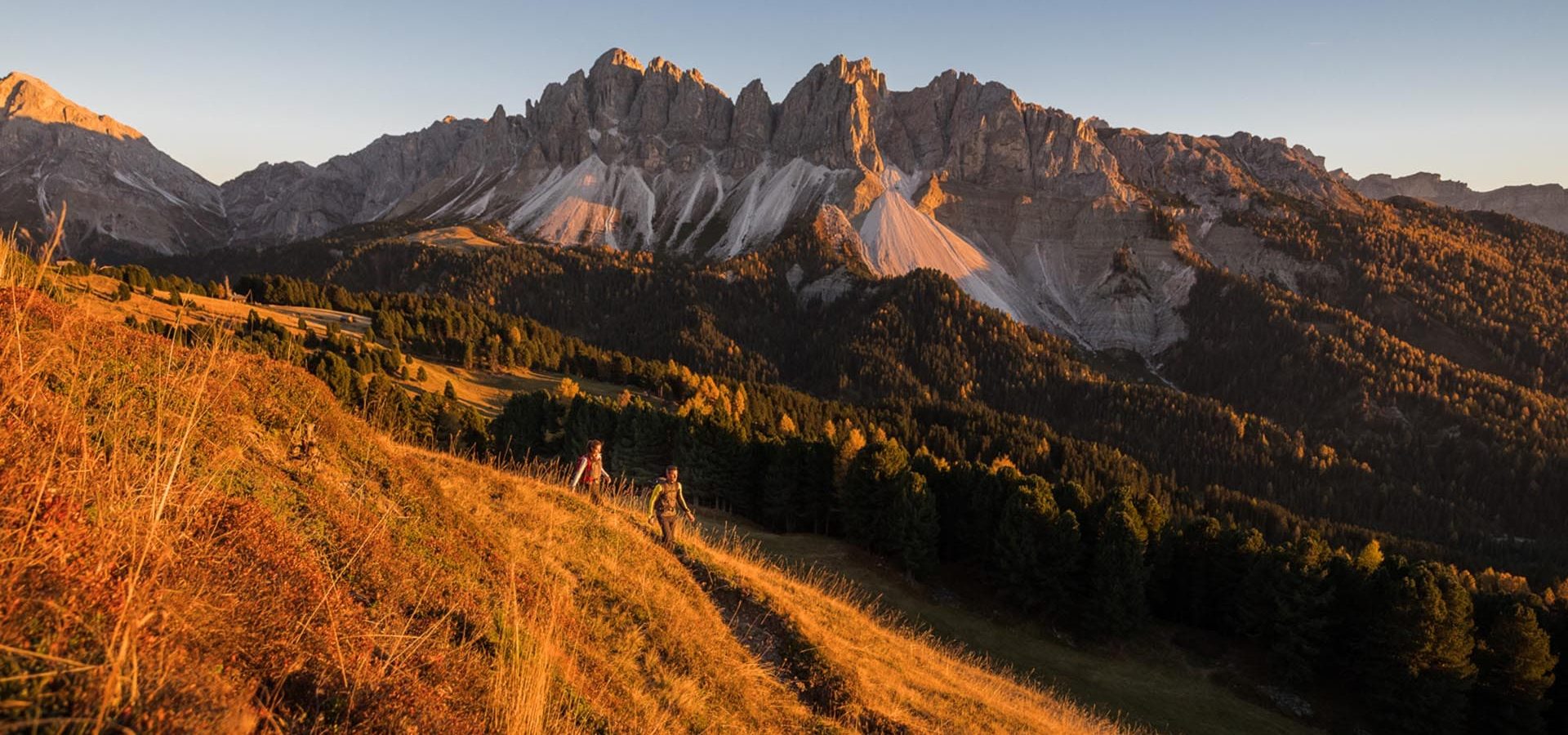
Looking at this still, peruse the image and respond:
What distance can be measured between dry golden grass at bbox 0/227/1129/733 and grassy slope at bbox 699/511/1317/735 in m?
17.2

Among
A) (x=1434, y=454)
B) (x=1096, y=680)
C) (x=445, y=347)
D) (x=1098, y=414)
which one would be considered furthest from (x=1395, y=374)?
(x=445, y=347)

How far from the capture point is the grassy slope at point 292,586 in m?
3.16

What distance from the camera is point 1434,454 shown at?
137500mm

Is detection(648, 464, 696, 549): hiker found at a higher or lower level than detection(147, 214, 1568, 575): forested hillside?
higher

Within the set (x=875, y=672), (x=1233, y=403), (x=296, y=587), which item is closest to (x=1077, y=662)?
(x=875, y=672)

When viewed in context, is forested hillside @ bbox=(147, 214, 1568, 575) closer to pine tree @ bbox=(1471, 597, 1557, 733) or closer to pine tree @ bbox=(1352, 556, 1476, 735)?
pine tree @ bbox=(1352, 556, 1476, 735)

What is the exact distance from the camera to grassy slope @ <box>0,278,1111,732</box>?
316cm

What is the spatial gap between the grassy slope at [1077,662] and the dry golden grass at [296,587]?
56.3 ft

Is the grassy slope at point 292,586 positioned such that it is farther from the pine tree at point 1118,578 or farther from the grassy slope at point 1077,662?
the pine tree at point 1118,578

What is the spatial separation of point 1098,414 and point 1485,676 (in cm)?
12125

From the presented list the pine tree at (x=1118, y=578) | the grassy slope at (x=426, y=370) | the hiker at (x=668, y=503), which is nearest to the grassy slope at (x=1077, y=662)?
the pine tree at (x=1118, y=578)

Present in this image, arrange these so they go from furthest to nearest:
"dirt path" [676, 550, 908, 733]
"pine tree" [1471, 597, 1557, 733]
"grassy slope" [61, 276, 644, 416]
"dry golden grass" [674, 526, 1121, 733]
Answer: "grassy slope" [61, 276, 644, 416] → "pine tree" [1471, 597, 1557, 733] → "dry golden grass" [674, 526, 1121, 733] → "dirt path" [676, 550, 908, 733]

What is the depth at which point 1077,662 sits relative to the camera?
3628cm

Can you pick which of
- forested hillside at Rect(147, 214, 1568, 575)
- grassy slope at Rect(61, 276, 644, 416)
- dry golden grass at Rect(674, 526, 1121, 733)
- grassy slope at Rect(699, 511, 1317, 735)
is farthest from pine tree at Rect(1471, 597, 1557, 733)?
grassy slope at Rect(61, 276, 644, 416)
